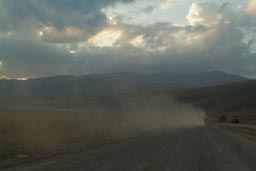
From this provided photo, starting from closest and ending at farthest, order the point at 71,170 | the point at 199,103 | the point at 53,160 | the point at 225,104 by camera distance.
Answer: the point at 71,170 < the point at 53,160 < the point at 225,104 < the point at 199,103

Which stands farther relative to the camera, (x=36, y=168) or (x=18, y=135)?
(x=18, y=135)

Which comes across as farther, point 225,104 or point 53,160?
point 225,104

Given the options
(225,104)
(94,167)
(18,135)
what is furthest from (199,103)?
(94,167)

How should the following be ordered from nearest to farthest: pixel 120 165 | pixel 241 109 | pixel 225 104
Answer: pixel 120 165
pixel 241 109
pixel 225 104

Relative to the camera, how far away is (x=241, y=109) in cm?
15725

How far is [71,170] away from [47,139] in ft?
48.0

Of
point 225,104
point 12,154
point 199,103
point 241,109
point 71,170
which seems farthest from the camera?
point 199,103

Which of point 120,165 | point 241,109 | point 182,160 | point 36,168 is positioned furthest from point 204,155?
point 241,109

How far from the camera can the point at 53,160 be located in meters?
16.5

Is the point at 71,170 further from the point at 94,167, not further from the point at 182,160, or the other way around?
the point at 182,160

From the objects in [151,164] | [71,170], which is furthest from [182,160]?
[71,170]

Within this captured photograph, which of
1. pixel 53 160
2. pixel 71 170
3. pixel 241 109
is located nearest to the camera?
pixel 71 170

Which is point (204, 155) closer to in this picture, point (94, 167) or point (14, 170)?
point (94, 167)

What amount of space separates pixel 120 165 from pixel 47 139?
45.1 feet
